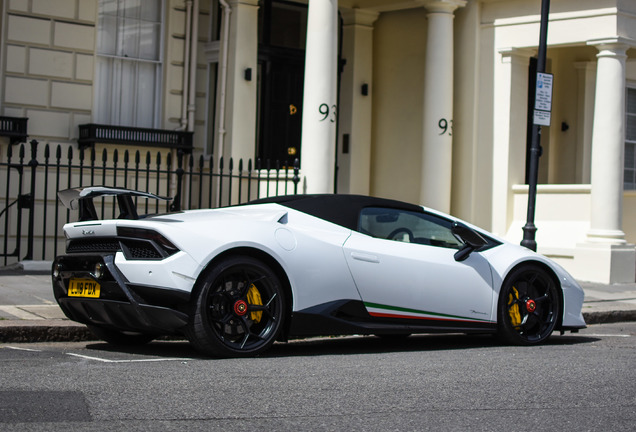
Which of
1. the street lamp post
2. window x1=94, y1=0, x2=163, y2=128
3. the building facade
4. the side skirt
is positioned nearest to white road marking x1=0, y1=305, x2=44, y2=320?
the side skirt

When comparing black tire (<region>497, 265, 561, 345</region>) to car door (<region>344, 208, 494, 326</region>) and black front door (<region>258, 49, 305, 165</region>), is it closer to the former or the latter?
car door (<region>344, 208, 494, 326</region>)

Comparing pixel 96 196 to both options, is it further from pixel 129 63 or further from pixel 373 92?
pixel 373 92

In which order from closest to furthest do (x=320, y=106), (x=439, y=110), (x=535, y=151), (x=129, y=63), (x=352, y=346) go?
(x=352, y=346) < (x=535, y=151) < (x=320, y=106) < (x=129, y=63) < (x=439, y=110)

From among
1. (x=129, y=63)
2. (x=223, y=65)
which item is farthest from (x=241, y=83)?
(x=129, y=63)

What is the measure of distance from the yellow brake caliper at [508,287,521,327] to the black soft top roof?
4.66 feet

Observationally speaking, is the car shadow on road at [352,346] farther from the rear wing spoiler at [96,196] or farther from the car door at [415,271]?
the rear wing spoiler at [96,196]

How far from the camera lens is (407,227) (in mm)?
8461

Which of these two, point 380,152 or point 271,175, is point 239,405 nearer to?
point 271,175

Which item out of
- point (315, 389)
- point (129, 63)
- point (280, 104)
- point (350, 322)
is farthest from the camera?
point (280, 104)

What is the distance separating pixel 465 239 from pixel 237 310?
2.34 metres

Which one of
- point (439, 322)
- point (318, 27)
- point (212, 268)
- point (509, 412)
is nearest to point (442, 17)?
point (318, 27)

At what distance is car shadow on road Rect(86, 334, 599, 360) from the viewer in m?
7.87

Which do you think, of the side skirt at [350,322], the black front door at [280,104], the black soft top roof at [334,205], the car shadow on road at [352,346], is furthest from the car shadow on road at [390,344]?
the black front door at [280,104]

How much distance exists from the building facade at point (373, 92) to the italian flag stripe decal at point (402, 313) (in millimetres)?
6429
